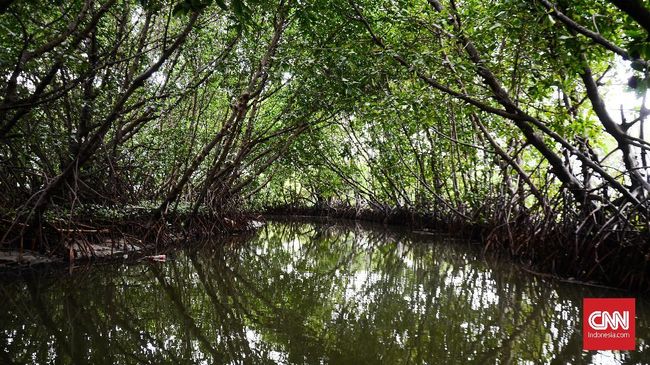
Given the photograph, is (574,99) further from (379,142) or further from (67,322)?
(67,322)

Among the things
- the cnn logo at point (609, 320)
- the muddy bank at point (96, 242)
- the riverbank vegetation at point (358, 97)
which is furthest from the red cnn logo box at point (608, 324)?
the muddy bank at point (96, 242)

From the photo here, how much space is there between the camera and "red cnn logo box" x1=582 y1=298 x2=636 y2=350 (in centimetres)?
268

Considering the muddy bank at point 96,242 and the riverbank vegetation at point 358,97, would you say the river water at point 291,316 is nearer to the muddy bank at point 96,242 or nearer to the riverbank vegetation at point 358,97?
the muddy bank at point 96,242

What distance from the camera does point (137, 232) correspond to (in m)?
6.47

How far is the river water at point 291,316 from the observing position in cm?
243

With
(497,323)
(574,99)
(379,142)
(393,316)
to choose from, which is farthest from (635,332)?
(379,142)

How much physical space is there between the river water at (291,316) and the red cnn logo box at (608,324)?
0.07 m

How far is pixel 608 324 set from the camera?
3.04 m

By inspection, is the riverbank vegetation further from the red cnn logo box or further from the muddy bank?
the red cnn logo box

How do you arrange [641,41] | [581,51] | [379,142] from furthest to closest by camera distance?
1. [379,142]
2. [581,51]
3. [641,41]

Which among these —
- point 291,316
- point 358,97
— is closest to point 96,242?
point 291,316

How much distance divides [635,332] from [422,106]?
326 cm

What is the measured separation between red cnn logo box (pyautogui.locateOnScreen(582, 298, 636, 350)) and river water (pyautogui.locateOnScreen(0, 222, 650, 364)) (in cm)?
7

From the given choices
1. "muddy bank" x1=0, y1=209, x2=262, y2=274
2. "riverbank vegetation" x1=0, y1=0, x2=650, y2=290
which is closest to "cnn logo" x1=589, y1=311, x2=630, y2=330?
"riverbank vegetation" x1=0, y1=0, x2=650, y2=290
